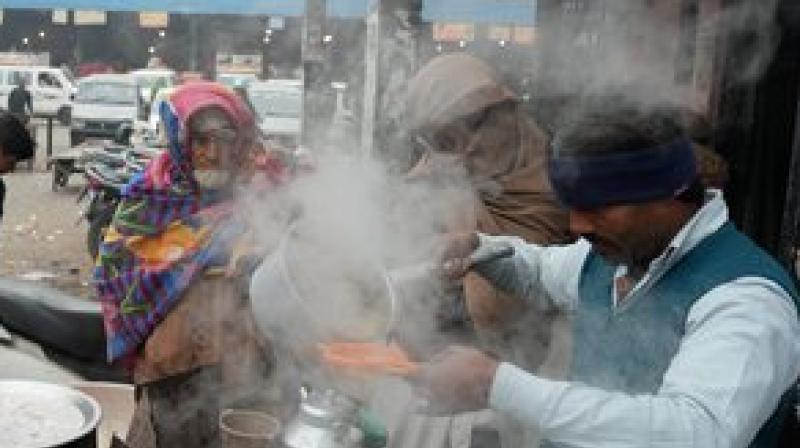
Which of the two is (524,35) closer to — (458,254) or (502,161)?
(502,161)

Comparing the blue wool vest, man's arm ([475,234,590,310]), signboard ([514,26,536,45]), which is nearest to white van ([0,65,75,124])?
signboard ([514,26,536,45])

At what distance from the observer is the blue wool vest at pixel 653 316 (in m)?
1.78

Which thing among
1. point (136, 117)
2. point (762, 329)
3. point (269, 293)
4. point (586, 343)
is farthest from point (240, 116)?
point (136, 117)

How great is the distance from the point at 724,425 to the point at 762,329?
0.61 ft

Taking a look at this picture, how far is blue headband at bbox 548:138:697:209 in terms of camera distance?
5.90 ft

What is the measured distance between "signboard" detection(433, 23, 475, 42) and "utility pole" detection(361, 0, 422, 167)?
0.31m

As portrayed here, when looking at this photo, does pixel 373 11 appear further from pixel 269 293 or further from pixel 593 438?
pixel 593 438

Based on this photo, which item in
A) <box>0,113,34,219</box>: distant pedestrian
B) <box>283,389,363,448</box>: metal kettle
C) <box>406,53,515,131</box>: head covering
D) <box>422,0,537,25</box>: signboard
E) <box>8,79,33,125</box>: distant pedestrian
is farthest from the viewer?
<box>8,79,33,125</box>: distant pedestrian

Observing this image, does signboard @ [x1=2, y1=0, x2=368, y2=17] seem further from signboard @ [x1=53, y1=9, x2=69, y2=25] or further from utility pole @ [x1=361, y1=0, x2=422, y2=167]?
utility pole @ [x1=361, y1=0, x2=422, y2=167]

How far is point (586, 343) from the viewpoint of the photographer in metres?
2.13

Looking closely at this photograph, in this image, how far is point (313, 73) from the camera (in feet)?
24.7

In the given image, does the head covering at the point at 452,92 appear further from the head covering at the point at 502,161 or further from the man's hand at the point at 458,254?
the man's hand at the point at 458,254

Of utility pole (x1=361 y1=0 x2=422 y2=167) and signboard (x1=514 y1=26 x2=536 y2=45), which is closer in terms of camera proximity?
utility pole (x1=361 y1=0 x2=422 y2=167)

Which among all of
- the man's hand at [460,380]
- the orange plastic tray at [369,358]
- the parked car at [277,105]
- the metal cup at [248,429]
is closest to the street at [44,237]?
the parked car at [277,105]
